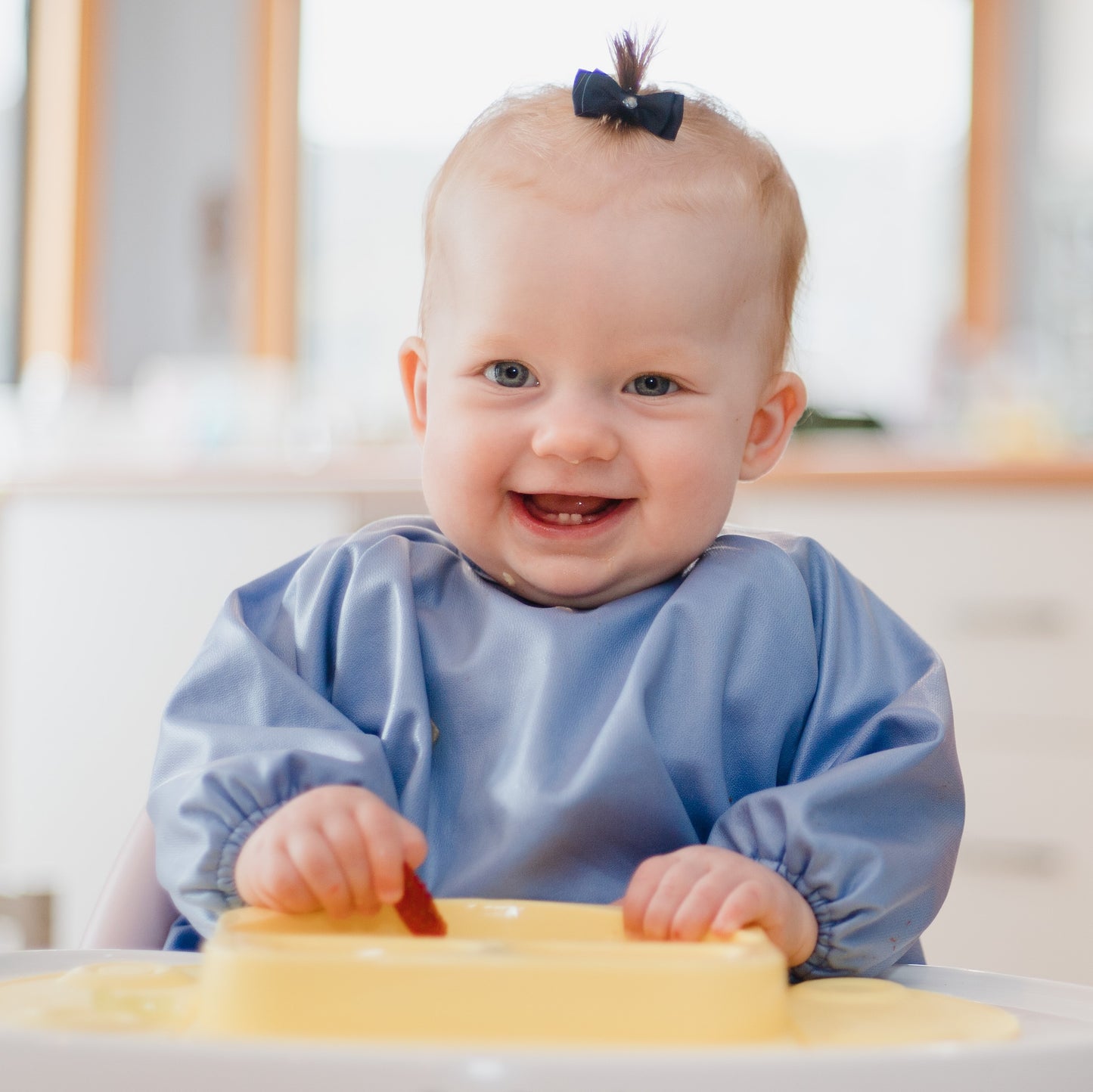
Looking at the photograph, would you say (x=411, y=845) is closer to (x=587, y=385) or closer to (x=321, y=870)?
(x=321, y=870)

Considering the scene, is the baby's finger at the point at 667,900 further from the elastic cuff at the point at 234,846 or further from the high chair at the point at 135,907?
the high chair at the point at 135,907

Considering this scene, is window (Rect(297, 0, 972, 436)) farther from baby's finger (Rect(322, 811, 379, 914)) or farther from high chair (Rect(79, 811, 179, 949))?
baby's finger (Rect(322, 811, 379, 914))

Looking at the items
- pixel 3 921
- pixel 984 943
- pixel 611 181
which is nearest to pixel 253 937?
pixel 611 181

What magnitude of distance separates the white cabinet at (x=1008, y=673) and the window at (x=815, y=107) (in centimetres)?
88

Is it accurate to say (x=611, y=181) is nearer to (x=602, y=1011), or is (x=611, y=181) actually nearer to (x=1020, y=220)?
(x=602, y=1011)

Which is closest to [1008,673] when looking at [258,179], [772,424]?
[772,424]

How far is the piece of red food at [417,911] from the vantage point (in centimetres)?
56

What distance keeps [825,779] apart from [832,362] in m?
2.30

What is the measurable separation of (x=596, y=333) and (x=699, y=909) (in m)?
0.27

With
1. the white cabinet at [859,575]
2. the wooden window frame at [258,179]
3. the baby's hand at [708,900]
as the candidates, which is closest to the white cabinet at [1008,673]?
the white cabinet at [859,575]

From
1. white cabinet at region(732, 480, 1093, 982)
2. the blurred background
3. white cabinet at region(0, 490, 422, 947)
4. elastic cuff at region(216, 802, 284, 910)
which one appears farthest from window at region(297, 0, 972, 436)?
elastic cuff at region(216, 802, 284, 910)

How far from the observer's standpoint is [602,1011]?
446mm

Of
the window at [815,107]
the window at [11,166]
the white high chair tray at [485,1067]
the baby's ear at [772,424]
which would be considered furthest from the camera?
the window at [11,166]

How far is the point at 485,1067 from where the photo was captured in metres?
0.40
